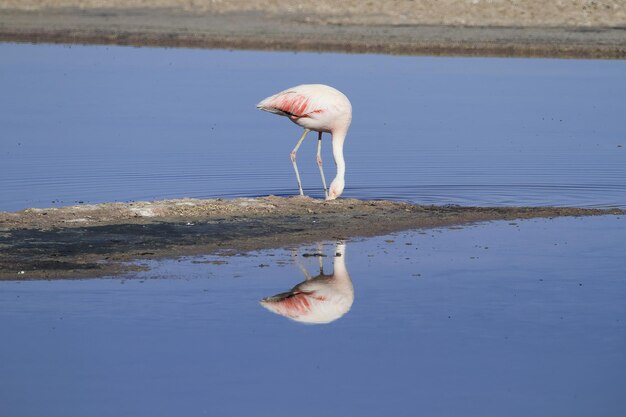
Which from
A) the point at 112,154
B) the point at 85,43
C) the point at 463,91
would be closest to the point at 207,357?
the point at 112,154

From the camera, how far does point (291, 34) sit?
3878cm

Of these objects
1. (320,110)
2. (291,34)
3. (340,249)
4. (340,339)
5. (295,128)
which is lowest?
(291,34)

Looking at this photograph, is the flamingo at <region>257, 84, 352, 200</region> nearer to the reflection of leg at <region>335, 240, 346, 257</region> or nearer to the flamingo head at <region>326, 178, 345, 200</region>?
the flamingo head at <region>326, 178, 345, 200</region>

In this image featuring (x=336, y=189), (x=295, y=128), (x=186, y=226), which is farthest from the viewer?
(x=295, y=128)

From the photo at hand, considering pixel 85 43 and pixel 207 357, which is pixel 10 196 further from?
pixel 85 43

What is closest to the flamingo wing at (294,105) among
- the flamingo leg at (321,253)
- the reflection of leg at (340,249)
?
the reflection of leg at (340,249)

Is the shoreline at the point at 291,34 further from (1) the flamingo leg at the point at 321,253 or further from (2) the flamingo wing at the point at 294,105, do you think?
(1) the flamingo leg at the point at 321,253

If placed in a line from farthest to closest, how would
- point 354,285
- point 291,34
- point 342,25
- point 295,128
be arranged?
point 342,25
point 291,34
point 295,128
point 354,285

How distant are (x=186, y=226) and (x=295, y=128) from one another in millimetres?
10004

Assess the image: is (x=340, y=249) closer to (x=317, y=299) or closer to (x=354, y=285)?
(x=354, y=285)

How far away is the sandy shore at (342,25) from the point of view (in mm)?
37031

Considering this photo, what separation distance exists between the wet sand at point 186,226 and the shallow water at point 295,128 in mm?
1282

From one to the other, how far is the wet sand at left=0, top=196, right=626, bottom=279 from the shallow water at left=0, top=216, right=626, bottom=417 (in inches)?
17.7

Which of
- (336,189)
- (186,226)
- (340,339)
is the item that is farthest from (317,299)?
(336,189)
